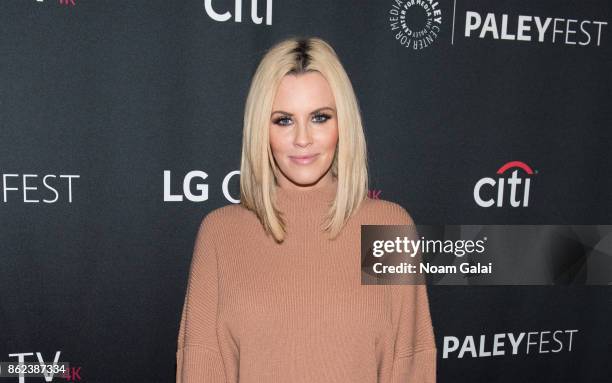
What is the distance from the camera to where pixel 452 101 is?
2.44 metres

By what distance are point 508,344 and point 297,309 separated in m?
1.63

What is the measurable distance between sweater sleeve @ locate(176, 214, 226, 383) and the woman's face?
0.33 metres

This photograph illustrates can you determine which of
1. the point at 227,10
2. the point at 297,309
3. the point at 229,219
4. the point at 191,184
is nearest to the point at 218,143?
the point at 191,184

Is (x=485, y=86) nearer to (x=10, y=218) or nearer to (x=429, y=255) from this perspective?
(x=429, y=255)

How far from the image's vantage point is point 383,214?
1.61 metres

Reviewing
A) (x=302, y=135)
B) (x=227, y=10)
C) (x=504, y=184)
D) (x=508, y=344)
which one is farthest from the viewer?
(x=508, y=344)

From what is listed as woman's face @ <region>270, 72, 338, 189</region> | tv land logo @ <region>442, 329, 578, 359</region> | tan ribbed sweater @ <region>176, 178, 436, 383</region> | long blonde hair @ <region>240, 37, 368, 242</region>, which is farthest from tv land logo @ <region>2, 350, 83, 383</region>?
tv land logo @ <region>442, 329, 578, 359</region>

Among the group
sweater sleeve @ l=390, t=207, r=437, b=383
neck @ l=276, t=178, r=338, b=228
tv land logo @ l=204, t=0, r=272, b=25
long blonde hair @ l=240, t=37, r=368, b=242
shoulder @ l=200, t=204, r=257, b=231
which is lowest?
sweater sleeve @ l=390, t=207, r=437, b=383

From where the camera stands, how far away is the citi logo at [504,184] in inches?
99.6

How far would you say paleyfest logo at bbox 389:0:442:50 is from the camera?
7.63 feet

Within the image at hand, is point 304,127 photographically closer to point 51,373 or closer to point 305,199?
point 305,199

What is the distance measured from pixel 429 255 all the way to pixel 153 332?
1.31 meters

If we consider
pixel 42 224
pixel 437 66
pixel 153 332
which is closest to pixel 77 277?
pixel 42 224

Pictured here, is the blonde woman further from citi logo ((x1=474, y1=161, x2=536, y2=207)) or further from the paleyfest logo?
citi logo ((x1=474, y1=161, x2=536, y2=207))
